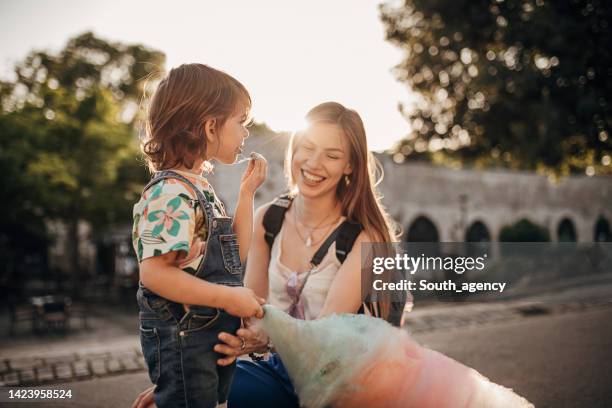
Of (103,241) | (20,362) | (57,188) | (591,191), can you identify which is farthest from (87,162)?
(591,191)

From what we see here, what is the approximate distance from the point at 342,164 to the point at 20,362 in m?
5.01

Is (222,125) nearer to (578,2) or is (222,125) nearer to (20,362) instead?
(20,362)

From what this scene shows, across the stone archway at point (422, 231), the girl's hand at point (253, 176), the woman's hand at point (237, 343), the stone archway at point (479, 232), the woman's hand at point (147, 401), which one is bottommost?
the stone archway at point (479, 232)

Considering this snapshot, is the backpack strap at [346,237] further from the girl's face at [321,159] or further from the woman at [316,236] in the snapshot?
the girl's face at [321,159]

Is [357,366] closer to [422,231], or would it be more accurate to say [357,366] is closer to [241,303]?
[241,303]

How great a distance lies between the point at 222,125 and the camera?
86.8 inches

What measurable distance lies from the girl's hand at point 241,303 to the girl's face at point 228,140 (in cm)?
56

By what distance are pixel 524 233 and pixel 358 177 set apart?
23694mm

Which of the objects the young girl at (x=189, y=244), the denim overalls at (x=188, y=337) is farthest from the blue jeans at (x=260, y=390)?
the denim overalls at (x=188, y=337)

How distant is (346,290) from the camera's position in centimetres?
239

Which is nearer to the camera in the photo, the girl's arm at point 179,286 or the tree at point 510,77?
the girl's arm at point 179,286

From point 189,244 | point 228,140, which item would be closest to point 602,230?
point 228,140

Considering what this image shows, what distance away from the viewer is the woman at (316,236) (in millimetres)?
2393

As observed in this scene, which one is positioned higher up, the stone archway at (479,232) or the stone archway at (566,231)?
the stone archway at (479,232)
